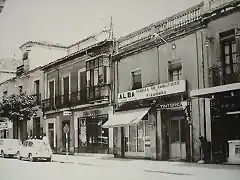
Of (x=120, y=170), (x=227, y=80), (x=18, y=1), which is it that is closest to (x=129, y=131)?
(x=120, y=170)

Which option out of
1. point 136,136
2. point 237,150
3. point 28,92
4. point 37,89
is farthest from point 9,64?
point 237,150

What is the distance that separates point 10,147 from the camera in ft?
15.1

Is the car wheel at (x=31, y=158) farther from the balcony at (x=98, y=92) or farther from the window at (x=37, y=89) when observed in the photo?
the balcony at (x=98, y=92)

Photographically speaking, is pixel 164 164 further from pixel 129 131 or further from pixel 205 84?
pixel 205 84

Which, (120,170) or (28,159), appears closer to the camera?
(120,170)

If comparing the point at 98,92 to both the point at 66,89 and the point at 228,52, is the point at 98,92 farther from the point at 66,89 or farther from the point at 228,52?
the point at 228,52

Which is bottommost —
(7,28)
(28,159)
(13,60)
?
(28,159)

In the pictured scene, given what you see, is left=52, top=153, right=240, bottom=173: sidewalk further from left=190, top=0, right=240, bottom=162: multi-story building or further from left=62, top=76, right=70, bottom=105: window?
left=62, top=76, right=70, bottom=105: window

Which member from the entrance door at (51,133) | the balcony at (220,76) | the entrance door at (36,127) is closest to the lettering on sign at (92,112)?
the entrance door at (51,133)

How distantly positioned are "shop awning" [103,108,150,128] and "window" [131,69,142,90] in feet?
0.64

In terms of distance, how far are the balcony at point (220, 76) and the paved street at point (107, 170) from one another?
1.72 ft

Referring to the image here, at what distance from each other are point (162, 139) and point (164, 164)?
0.18 m

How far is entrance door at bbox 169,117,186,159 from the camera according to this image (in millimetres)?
2879

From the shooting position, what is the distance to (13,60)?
4750mm
